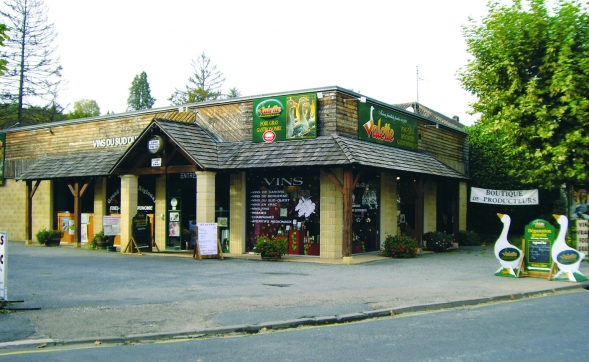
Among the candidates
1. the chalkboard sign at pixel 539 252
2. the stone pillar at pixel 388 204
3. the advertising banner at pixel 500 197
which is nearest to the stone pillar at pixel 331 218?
the stone pillar at pixel 388 204

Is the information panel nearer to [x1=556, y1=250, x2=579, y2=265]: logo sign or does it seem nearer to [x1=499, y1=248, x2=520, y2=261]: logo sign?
[x1=499, y1=248, x2=520, y2=261]: logo sign

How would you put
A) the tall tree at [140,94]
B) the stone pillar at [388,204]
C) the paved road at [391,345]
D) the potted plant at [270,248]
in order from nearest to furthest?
the paved road at [391,345] → the potted plant at [270,248] → the stone pillar at [388,204] → the tall tree at [140,94]

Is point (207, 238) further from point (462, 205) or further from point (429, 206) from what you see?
point (462, 205)

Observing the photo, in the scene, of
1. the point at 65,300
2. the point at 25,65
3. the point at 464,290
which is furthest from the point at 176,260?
the point at 25,65

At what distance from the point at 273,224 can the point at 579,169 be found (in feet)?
37.5

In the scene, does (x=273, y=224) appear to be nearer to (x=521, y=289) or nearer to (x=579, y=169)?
(x=521, y=289)

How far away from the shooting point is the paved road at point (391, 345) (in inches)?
273

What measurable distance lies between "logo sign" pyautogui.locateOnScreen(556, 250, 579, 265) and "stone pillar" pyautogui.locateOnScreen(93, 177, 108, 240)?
749 inches

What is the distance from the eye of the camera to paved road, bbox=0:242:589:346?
9047 mm

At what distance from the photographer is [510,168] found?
1082 inches

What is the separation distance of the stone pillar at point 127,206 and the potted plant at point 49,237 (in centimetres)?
519

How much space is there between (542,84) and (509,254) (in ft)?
30.3

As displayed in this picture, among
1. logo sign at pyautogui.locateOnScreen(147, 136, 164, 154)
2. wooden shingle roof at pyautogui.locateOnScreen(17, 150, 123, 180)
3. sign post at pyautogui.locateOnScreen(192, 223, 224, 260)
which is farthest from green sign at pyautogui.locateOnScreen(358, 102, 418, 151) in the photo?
wooden shingle roof at pyautogui.locateOnScreen(17, 150, 123, 180)

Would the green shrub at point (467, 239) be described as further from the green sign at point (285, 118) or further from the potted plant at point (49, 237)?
the potted plant at point (49, 237)
